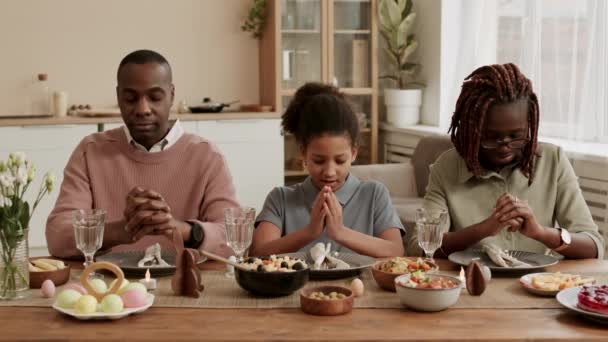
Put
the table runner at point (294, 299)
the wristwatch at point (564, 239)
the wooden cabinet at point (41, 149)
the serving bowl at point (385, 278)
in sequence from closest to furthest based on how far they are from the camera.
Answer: the table runner at point (294, 299)
the serving bowl at point (385, 278)
the wristwatch at point (564, 239)
the wooden cabinet at point (41, 149)

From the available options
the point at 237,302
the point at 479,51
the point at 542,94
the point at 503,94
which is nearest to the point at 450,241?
the point at 503,94

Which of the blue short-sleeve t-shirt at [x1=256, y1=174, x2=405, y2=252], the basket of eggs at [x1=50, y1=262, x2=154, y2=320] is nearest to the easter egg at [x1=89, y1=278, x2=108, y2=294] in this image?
the basket of eggs at [x1=50, y1=262, x2=154, y2=320]

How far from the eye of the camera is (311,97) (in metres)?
2.51

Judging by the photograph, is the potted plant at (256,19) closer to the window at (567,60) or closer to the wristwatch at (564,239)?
the window at (567,60)

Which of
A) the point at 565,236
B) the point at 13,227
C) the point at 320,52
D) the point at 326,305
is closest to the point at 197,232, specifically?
the point at 13,227

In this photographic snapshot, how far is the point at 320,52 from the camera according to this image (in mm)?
5852

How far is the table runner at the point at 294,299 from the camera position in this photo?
71.3 inches

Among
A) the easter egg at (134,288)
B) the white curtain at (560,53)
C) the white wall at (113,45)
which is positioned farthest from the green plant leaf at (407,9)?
the easter egg at (134,288)

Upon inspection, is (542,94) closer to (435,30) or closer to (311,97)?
(435,30)

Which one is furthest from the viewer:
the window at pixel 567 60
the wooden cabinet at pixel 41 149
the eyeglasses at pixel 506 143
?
the wooden cabinet at pixel 41 149

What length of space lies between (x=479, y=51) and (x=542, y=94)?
77cm

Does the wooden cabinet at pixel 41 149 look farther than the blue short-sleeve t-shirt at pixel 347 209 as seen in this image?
Yes

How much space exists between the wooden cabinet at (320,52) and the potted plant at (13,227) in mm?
3873

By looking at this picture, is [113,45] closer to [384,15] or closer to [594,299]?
[384,15]
